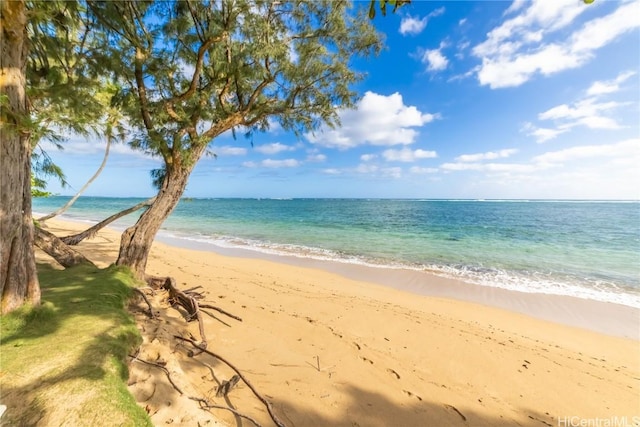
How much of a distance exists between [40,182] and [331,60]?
24.5 feet

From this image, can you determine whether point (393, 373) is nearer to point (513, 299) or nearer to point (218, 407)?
point (218, 407)

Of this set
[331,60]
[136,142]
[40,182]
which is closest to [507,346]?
[331,60]

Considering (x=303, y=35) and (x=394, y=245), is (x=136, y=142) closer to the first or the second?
(x=303, y=35)

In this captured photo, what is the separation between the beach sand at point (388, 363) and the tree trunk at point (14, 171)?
1385mm

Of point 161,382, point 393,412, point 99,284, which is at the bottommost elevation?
point 393,412

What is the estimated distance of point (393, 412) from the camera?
285cm

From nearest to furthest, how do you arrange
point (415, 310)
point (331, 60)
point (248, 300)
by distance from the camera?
1. point (331, 60)
2. point (248, 300)
3. point (415, 310)

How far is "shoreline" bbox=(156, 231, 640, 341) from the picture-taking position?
6.50 m

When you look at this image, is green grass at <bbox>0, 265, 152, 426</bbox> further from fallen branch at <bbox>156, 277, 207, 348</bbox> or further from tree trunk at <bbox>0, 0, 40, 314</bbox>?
fallen branch at <bbox>156, 277, 207, 348</bbox>

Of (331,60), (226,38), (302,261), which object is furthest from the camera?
(302,261)

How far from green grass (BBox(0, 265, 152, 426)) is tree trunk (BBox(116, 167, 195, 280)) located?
4.71 feet

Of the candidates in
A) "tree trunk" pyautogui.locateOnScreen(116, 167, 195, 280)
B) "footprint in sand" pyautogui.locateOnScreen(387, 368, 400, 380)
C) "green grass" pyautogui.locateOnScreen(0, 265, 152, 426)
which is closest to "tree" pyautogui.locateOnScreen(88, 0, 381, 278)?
"tree trunk" pyautogui.locateOnScreen(116, 167, 195, 280)

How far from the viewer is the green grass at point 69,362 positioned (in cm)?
176

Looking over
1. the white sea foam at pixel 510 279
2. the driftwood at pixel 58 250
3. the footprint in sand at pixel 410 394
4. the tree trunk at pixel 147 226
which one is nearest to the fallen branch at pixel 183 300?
the tree trunk at pixel 147 226
